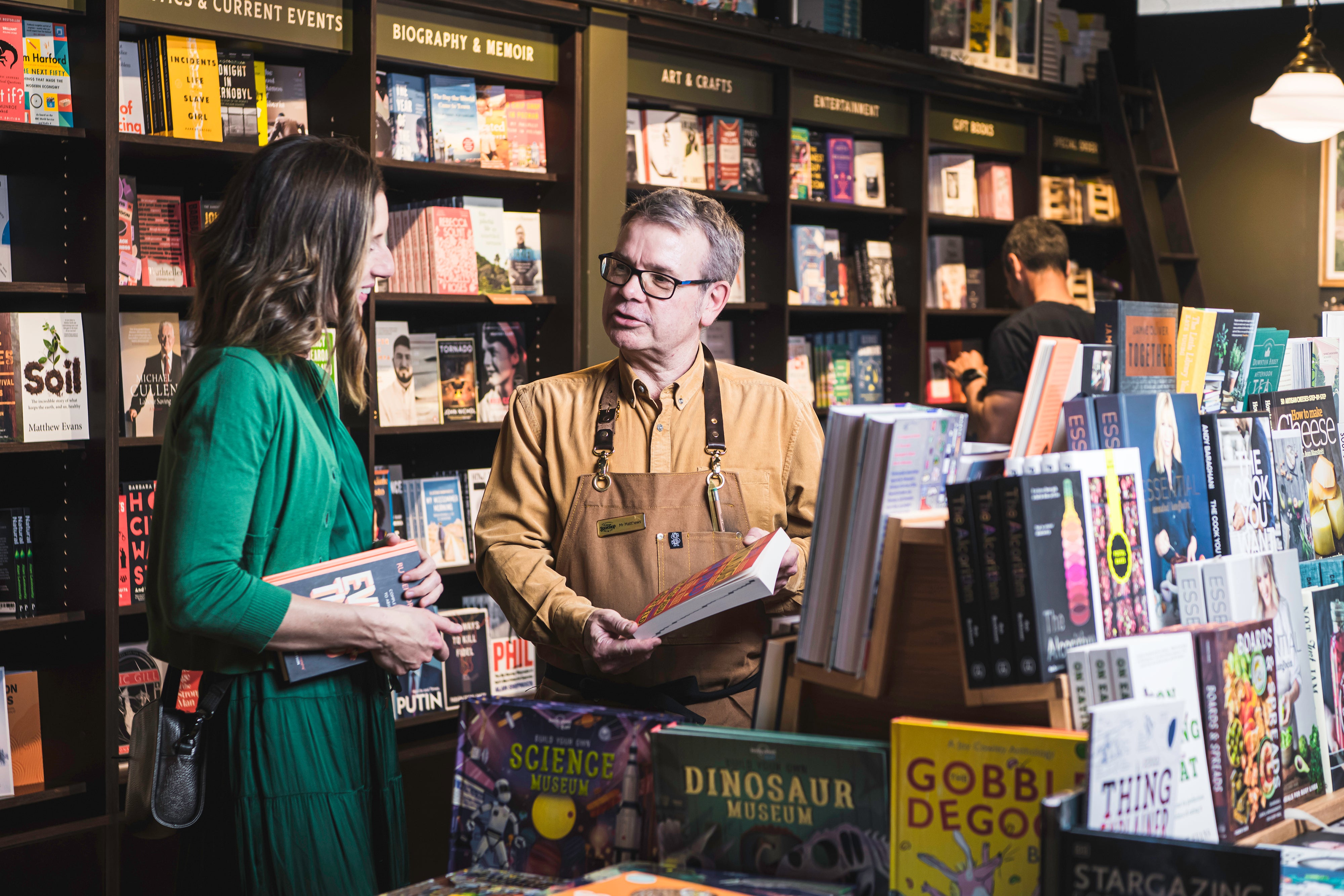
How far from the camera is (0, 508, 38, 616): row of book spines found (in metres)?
2.91

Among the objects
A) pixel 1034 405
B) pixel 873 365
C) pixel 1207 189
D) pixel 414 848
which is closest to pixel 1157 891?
pixel 1034 405

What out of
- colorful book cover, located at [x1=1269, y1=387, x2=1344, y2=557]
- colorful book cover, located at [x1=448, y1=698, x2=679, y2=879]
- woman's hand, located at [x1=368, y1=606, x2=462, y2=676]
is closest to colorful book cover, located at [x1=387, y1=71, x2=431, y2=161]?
woman's hand, located at [x1=368, y1=606, x2=462, y2=676]

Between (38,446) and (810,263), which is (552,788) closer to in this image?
(38,446)

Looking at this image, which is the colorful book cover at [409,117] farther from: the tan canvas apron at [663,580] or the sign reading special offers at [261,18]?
the tan canvas apron at [663,580]

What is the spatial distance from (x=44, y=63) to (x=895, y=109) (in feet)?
10.6

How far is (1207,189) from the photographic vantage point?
593cm

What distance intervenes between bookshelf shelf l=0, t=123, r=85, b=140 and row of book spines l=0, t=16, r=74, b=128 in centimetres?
3

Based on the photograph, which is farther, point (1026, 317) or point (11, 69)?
point (1026, 317)

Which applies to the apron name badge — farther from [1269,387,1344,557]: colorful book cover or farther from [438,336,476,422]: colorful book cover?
[438,336,476,422]: colorful book cover

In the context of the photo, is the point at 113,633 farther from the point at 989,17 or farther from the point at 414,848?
the point at 989,17

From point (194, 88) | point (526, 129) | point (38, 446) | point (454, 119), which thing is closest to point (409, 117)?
point (454, 119)

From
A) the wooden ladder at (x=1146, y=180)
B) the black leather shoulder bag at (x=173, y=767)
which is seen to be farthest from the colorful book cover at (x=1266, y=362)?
the wooden ladder at (x=1146, y=180)

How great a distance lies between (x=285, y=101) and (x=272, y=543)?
212cm

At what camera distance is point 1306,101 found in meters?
4.00
